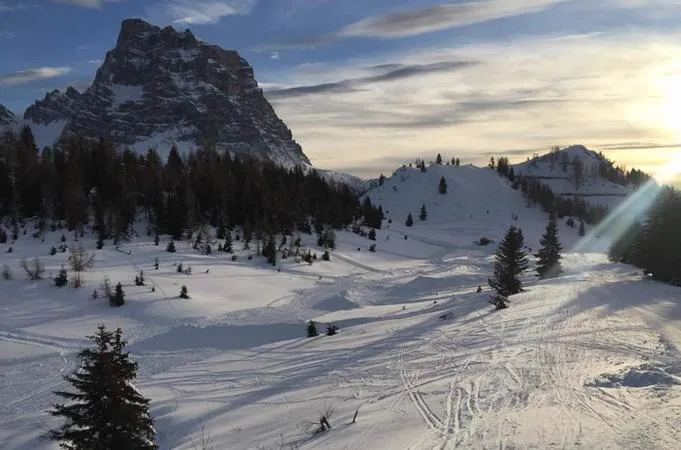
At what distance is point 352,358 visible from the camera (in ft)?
63.0

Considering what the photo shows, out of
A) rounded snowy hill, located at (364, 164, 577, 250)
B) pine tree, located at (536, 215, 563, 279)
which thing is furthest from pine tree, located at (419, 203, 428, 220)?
pine tree, located at (536, 215, 563, 279)

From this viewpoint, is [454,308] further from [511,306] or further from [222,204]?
[222,204]

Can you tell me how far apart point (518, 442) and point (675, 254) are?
32099 millimetres

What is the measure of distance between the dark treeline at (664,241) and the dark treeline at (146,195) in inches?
1423

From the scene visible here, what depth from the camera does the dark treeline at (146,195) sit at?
57062 millimetres

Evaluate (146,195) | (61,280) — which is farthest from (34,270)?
(146,195)

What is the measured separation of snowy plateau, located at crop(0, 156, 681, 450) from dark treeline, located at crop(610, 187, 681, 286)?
1.60 metres

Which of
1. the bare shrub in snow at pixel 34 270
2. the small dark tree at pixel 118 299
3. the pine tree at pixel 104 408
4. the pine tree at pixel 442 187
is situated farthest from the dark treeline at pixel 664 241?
the pine tree at pixel 442 187

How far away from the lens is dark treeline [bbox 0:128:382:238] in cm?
5706

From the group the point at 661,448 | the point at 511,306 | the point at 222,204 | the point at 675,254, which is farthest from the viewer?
the point at 222,204

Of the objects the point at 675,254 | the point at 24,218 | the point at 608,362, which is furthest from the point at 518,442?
the point at 24,218

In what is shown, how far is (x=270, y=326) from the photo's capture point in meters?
28.9

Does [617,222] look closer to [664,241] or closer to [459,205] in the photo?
[459,205]

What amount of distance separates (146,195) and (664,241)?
5253 centimetres
